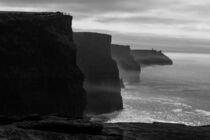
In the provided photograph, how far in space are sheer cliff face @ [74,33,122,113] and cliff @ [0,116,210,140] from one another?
8546 centimetres

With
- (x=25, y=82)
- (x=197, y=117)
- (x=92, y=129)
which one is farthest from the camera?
(x=197, y=117)

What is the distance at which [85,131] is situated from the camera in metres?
18.0

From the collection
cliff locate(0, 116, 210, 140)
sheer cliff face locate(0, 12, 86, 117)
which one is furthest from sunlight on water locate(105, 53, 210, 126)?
cliff locate(0, 116, 210, 140)

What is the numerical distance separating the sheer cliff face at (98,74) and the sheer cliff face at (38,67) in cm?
2568

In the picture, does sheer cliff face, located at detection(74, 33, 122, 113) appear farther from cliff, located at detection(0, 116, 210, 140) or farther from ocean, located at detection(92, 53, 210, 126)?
cliff, located at detection(0, 116, 210, 140)

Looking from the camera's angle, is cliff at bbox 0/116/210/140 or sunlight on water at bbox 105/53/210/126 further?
sunlight on water at bbox 105/53/210/126

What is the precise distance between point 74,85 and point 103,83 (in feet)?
101

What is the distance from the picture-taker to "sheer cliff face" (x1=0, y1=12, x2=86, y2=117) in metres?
73.2

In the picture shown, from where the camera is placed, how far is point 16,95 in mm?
73625

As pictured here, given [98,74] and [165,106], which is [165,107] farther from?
[98,74]

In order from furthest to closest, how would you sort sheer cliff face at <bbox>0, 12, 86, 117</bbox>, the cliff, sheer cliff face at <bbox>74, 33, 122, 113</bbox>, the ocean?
sheer cliff face at <bbox>74, 33, 122, 113</bbox> → the ocean → sheer cliff face at <bbox>0, 12, 86, 117</bbox> → the cliff

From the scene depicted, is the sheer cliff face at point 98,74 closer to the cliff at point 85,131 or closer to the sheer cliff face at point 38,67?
the sheer cliff face at point 38,67

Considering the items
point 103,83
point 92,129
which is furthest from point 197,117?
point 92,129

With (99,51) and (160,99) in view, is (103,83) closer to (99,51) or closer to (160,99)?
(99,51)
